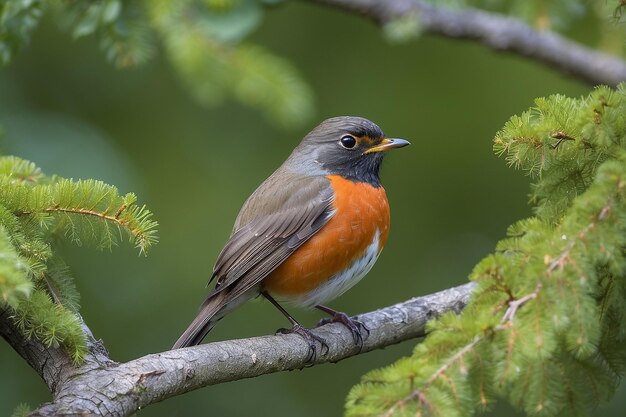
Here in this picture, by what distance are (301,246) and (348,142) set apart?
109cm

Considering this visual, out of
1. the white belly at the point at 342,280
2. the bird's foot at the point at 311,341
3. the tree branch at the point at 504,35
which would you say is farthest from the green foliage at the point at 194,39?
the bird's foot at the point at 311,341

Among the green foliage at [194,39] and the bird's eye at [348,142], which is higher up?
the green foliage at [194,39]

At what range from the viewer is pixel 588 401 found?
3406 mm

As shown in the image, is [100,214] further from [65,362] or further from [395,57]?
[395,57]

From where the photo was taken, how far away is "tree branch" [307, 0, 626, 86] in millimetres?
6965

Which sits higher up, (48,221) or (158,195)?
(158,195)

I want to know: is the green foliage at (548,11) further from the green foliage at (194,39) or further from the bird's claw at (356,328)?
the bird's claw at (356,328)

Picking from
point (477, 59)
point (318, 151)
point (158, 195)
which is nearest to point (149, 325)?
point (158, 195)

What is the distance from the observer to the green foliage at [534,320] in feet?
9.33

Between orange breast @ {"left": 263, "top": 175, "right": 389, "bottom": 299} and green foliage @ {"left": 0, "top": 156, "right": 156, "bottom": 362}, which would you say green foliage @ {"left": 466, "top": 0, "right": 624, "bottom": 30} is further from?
green foliage @ {"left": 0, "top": 156, "right": 156, "bottom": 362}

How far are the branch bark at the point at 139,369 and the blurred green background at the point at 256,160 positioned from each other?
3.19 m

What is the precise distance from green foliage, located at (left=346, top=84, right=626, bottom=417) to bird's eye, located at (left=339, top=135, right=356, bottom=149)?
2.97 metres

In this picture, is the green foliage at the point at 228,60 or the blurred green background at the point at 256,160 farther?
the blurred green background at the point at 256,160

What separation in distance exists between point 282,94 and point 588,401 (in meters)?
3.63
